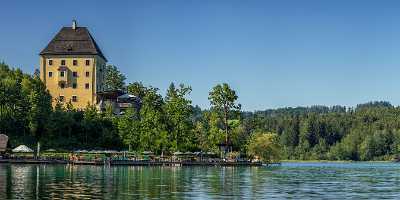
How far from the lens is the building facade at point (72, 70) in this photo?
7175 inches

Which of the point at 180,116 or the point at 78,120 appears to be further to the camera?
the point at 78,120

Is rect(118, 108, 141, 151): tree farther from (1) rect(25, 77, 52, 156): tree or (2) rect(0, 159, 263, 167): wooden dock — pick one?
(1) rect(25, 77, 52, 156): tree

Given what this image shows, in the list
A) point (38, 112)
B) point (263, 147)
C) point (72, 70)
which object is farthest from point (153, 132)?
point (72, 70)

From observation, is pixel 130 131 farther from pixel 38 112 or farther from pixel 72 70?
pixel 72 70

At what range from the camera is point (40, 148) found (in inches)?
5812

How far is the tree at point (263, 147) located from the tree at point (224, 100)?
1421 centimetres

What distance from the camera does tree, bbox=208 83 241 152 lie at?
157375mm

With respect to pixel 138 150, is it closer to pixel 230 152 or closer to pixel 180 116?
pixel 180 116

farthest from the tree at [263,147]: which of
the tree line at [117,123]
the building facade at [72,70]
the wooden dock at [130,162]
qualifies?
the building facade at [72,70]

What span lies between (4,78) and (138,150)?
3399cm

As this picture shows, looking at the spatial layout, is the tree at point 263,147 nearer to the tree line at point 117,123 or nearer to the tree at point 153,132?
the tree line at point 117,123

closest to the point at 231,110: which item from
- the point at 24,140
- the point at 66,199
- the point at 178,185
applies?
the point at 24,140

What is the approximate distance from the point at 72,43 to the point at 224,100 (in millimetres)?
46367

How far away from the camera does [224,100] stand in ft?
520
